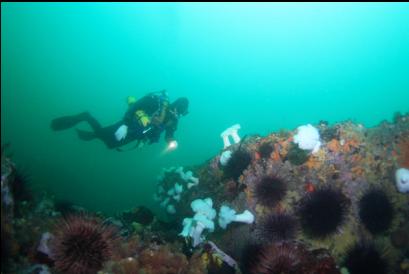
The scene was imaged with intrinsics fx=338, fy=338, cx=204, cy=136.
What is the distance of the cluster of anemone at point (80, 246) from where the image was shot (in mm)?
3883

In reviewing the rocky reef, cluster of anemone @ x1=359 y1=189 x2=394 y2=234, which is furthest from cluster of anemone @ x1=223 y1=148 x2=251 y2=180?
cluster of anemone @ x1=359 y1=189 x2=394 y2=234

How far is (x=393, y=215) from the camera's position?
565cm

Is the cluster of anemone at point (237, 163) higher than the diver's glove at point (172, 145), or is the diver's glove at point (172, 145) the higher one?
the diver's glove at point (172, 145)

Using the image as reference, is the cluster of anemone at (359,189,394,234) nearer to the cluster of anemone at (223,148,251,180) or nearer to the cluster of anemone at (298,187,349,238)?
the cluster of anemone at (298,187,349,238)

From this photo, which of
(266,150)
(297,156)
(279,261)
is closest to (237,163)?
(266,150)

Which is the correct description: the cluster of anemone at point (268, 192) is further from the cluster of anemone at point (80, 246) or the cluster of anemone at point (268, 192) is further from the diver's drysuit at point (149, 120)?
the diver's drysuit at point (149, 120)

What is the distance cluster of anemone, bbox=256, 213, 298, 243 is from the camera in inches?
200

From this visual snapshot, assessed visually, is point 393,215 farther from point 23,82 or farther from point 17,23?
point 17,23

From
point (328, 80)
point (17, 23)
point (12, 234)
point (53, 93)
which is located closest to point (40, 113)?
point (53, 93)

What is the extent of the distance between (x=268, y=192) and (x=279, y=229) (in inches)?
30.0

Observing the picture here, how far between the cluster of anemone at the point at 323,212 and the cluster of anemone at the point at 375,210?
52 cm

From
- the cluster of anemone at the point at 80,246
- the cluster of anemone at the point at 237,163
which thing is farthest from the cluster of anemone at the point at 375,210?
the cluster of anemone at the point at 80,246

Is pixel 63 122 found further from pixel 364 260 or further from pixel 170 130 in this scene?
pixel 364 260

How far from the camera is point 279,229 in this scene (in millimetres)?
5137
